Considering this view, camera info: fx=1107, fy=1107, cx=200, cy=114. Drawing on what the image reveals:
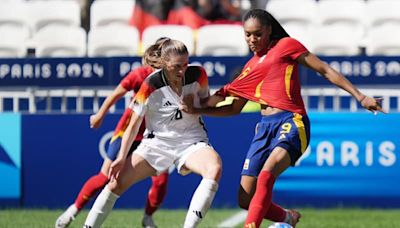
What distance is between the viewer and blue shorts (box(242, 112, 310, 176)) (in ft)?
27.4

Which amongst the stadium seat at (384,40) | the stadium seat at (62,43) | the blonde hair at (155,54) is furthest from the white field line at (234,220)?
the stadium seat at (62,43)

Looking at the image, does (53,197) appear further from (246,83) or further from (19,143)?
(246,83)

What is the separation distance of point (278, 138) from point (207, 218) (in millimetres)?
4035

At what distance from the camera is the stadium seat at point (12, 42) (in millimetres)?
15836

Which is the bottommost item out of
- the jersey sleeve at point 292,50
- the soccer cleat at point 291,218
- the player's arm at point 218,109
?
the soccer cleat at point 291,218

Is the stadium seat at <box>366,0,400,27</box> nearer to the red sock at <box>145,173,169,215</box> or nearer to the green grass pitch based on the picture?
the green grass pitch

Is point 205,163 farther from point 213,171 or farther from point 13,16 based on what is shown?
point 13,16

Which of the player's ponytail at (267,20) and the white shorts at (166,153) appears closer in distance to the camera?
the player's ponytail at (267,20)

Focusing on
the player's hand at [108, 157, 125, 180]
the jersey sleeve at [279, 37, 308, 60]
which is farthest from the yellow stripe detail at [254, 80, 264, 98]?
the player's hand at [108, 157, 125, 180]

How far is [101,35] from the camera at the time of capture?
622 inches

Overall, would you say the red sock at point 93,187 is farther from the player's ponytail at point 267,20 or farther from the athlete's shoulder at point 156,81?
the player's ponytail at point 267,20

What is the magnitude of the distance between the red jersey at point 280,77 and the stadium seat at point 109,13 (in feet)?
26.8

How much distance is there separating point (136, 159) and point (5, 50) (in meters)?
7.59

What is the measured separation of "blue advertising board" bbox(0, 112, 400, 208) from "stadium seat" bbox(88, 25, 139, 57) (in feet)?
7.43
